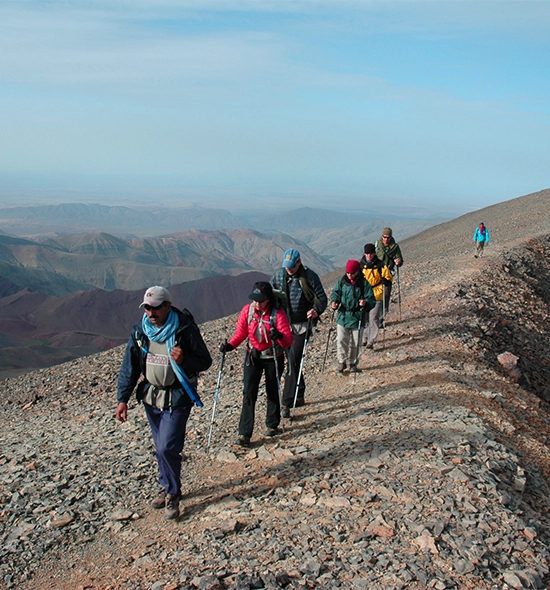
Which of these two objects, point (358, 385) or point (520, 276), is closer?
point (358, 385)

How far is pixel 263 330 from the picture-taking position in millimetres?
7082

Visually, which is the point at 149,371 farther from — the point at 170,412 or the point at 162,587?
the point at 162,587

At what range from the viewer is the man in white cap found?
5.65 m

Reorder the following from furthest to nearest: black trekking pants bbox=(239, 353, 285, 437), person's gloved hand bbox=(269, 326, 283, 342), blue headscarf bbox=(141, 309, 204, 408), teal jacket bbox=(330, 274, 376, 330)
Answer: teal jacket bbox=(330, 274, 376, 330) < black trekking pants bbox=(239, 353, 285, 437) < person's gloved hand bbox=(269, 326, 283, 342) < blue headscarf bbox=(141, 309, 204, 408)

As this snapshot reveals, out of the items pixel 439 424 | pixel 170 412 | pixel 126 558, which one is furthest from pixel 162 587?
pixel 439 424

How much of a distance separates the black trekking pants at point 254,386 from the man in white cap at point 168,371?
1.49m

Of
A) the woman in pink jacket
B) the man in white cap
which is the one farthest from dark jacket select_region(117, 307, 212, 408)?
the woman in pink jacket

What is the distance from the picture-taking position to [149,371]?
5.74m

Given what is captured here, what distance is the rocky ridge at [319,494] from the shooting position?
4.81 metres

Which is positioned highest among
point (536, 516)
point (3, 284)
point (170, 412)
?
point (170, 412)

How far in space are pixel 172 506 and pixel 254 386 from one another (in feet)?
6.13

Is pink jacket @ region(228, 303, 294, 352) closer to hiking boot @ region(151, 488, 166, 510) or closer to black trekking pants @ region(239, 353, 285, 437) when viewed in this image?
black trekking pants @ region(239, 353, 285, 437)

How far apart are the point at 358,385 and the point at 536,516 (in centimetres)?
448

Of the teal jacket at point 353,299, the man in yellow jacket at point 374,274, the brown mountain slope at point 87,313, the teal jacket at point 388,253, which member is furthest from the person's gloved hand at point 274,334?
the brown mountain slope at point 87,313
